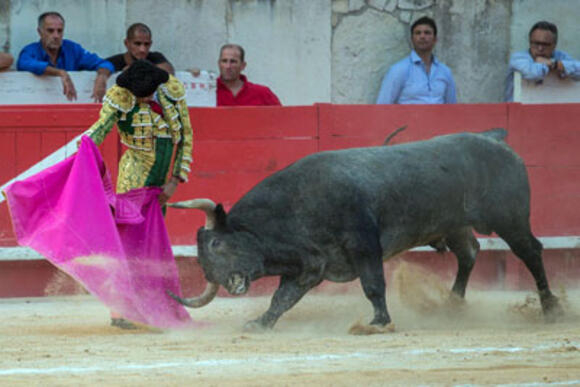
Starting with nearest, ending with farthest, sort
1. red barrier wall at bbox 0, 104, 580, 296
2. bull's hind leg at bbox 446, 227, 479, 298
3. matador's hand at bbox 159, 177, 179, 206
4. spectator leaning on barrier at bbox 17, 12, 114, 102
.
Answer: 1. matador's hand at bbox 159, 177, 179, 206
2. bull's hind leg at bbox 446, 227, 479, 298
3. red barrier wall at bbox 0, 104, 580, 296
4. spectator leaning on barrier at bbox 17, 12, 114, 102

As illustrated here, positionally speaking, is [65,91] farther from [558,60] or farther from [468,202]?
[558,60]

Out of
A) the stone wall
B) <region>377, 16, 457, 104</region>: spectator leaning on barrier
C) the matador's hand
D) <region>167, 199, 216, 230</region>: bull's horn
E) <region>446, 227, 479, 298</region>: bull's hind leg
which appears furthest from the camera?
the stone wall

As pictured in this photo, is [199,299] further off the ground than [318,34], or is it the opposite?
[318,34]

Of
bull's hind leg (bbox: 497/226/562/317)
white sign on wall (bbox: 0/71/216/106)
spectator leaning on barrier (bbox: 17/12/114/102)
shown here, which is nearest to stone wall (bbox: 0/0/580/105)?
spectator leaning on barrier (bbox: 17/12/114/102)

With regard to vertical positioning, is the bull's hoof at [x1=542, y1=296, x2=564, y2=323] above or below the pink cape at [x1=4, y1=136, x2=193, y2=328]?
below

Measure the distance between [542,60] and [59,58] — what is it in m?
3.79

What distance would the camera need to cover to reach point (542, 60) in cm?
1006

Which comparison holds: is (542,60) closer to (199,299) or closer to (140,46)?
(140,46)

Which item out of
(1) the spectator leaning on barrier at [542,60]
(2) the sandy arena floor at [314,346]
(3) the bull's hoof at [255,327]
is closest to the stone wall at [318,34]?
(1) the spectator leaning on barrier at [542,60]

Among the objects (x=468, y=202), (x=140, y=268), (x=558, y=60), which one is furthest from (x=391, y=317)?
(x=558, y=60)

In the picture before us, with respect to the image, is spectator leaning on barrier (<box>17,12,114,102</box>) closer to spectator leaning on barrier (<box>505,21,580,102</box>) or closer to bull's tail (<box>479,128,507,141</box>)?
bull's tail (<box>479,128,507,141</box>)

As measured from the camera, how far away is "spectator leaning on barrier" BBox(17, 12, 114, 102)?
910 centimetres

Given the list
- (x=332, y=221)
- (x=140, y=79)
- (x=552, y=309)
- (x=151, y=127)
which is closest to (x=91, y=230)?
(x=151, y=127)

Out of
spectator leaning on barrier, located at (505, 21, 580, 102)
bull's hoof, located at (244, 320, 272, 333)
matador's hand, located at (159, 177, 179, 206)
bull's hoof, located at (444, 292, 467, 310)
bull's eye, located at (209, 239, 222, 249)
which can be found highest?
spectator leaning on barrier, located at (505, 21, 580, 102)
